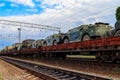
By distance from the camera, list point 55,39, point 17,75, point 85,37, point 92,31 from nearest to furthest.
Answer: point 17,75
point 92,31
point 85,37
point 55,39

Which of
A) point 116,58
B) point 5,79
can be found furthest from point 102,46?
point 5,79

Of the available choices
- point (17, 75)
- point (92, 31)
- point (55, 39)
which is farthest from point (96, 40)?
point (55, 39)

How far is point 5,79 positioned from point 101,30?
22.9 ft

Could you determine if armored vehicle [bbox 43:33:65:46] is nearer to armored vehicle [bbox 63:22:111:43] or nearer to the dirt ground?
armored vehicle [bbox 63:22:111:43]

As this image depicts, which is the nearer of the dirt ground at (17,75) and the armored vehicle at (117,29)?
the armored vehicle at (117,29)

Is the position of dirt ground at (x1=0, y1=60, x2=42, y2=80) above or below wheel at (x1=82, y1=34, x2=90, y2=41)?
below

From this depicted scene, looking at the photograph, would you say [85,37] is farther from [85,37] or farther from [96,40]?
[96,40]

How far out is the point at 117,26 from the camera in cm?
1400

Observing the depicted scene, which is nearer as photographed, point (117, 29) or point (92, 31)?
point (117, 29)

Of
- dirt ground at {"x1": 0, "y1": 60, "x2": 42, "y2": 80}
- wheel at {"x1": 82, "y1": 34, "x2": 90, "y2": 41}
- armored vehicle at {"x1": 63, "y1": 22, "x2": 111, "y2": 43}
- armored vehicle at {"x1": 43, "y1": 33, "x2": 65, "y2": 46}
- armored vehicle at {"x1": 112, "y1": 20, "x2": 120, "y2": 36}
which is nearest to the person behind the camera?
armored vehicle at {"x1": 112, "y1": 20, "x2": 120, "y2": 36}

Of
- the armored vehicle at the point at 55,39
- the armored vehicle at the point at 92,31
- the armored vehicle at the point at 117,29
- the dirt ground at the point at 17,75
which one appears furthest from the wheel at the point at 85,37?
the armored vehicle at the point at 55,39

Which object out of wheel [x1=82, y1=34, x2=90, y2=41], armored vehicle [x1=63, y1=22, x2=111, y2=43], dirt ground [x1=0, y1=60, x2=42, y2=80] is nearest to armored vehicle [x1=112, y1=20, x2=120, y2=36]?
armored vehicle [x1=63, y1=22, x2=111, y2=43]

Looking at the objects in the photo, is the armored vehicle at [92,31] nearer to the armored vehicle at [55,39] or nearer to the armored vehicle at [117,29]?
the armored vehicle at [117,29]

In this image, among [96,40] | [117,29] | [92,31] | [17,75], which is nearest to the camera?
[117,29]
